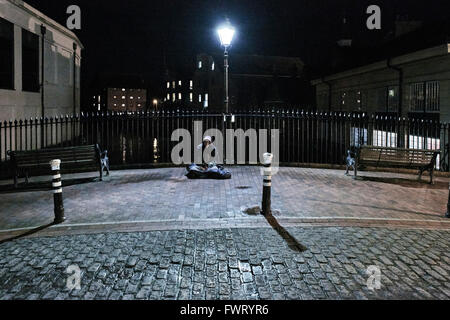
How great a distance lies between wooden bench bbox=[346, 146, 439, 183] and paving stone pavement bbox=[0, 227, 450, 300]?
Result: 200 inches

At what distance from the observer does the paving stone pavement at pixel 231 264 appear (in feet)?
15.5

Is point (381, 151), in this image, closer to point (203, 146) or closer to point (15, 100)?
point (203, 146)

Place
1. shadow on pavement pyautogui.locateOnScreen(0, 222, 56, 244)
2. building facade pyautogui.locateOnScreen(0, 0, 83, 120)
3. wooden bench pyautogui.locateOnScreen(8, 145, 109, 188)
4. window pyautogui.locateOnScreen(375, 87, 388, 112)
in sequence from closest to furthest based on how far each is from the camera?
shadow on pavement pyautogui.locateOnScreen(0, 222, 56, 244) < wooden bench pyautogui.locateOnScreen(8, 145, 109, 188) < building facade pyautogui.locateOnScreen(0, 0, 83, 120) < window pyautogui.locateOnScreen(375, 87, 388, 112)

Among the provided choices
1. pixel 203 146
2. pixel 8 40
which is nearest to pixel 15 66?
pixel 8 40

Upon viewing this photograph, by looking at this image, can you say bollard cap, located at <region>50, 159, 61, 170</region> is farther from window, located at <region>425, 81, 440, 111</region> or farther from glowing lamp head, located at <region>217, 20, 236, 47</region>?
window, located at <region>425, 81, 440, 111</region>

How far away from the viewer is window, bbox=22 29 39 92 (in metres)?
20.0

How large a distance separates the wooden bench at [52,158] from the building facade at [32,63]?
6993 millimetres

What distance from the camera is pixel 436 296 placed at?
15.2 feet

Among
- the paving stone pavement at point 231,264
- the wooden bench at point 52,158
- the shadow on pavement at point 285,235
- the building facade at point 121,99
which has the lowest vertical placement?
the paving stone pavement at point 231,264

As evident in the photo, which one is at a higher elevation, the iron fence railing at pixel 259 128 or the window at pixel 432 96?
the window at pixel 432 96

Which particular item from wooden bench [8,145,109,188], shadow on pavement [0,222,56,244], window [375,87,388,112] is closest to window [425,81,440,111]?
window [375,87,388,112]

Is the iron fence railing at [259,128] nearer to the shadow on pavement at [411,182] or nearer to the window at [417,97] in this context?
the window at [417,97]

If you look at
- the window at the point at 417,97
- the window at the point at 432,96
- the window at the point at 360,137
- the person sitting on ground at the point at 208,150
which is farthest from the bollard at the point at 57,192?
the window at the point at 417,97

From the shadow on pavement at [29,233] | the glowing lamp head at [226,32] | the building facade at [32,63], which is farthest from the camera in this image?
the building facade at [32,63]
